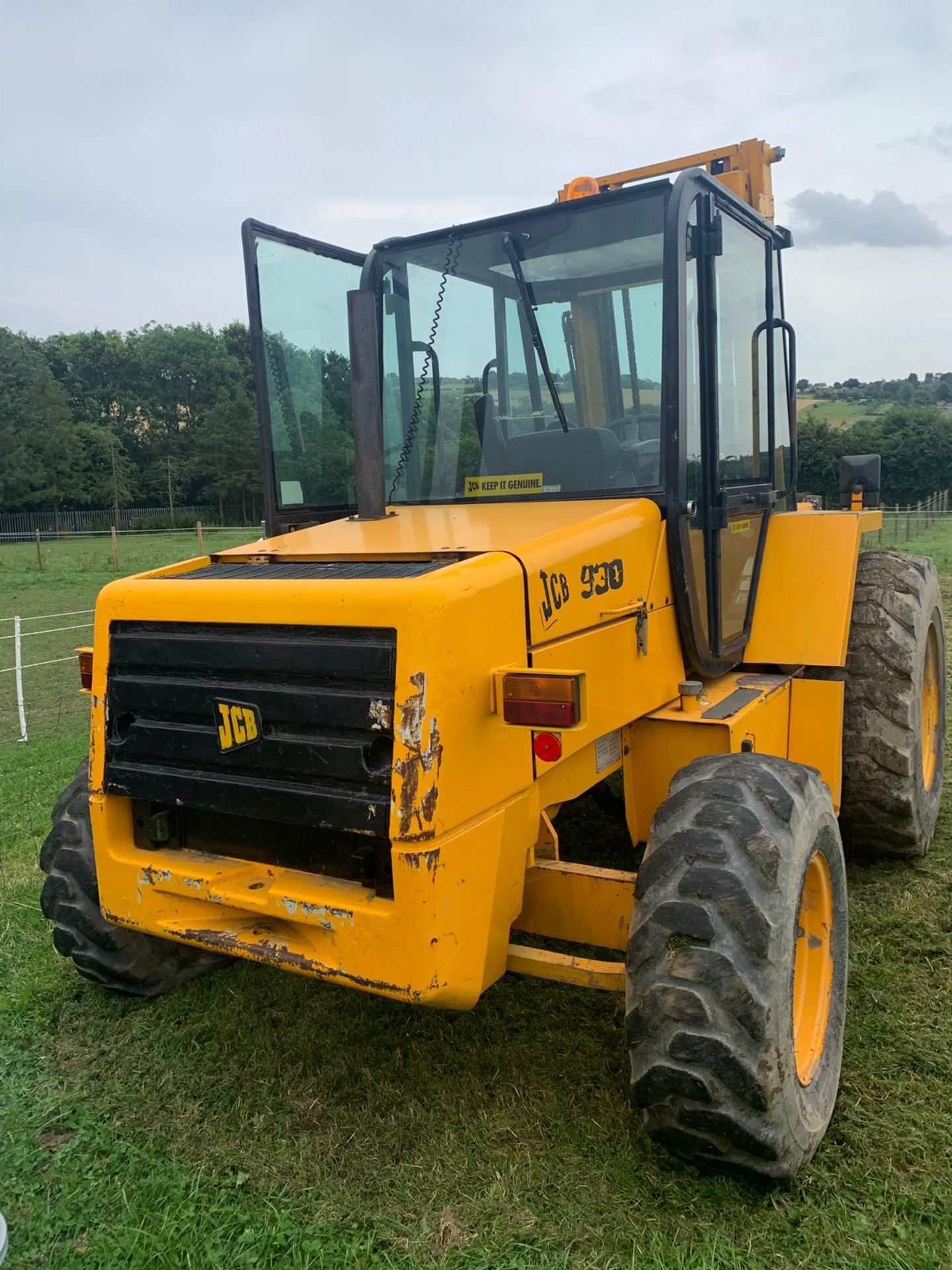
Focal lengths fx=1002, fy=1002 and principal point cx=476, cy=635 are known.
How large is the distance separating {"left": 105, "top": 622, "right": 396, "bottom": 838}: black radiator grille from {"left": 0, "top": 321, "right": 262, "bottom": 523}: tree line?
39.5 meters

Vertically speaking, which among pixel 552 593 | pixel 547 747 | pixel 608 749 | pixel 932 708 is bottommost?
pixel 932 708

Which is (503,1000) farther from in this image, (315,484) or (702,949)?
(315,484)

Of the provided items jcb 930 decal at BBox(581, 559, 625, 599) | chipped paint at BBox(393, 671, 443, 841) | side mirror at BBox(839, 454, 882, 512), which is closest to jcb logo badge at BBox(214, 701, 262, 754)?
chipped paint at BBox(393, 671, 443, 841)

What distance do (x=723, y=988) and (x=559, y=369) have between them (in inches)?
88.7

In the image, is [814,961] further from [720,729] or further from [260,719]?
[260,719]

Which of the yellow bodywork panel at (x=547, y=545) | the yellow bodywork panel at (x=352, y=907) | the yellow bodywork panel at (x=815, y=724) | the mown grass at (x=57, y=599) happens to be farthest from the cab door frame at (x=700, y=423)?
the mown grass at (x=57, y=599)

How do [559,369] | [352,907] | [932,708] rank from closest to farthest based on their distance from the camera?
[352,907]
[559,369]
[932,708]

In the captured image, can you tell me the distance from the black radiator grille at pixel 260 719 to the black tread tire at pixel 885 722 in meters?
2.74

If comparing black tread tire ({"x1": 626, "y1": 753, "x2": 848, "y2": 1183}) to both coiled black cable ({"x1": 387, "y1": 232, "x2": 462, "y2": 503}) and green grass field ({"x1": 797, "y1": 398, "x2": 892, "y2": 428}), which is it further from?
green grass field ({"x1": 797, "y1": 398, "x2": 892, "y2": 428})

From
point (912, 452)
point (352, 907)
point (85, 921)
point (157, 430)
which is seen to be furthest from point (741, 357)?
point (157, 430)

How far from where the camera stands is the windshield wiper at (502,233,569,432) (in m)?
3.71

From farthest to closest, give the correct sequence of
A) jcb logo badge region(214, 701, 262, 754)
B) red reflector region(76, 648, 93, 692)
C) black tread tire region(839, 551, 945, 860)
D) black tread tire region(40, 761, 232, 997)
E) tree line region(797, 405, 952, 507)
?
tree line region(797, 405, 952, 507)
black tread tire region(839, 551, 945, 860)
black tread tire region(40, 761, 232, 997)
red reflector region(76, 648, 93, 692)
jcb logo badge region(214, 701, 262, 754)

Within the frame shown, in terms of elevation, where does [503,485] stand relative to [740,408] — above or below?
→ below

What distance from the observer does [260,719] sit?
108 inches
